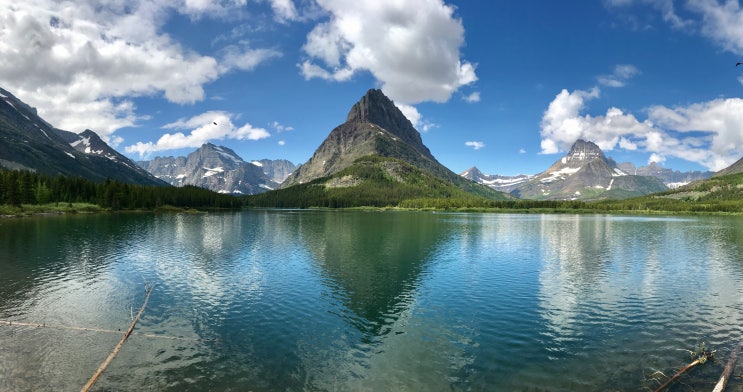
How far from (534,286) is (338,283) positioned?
2779cm

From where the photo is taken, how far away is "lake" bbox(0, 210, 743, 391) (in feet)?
82.5

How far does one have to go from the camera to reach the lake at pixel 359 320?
25156 mm

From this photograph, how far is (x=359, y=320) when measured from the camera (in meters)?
37.3

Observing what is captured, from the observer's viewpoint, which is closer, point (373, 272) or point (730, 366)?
point (730, 366)

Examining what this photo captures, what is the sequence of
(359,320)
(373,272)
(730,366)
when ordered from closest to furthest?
1. (730,366)
2. (359,320)
3. (373,272)

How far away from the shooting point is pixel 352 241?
10256 cm

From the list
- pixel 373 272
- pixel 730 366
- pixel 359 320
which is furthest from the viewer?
pixel 373 272

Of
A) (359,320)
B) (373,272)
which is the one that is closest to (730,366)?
(359,320)

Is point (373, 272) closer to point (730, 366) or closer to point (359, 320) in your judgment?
point (359, 320)

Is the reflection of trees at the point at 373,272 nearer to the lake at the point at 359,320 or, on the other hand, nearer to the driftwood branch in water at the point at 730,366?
the lake at the point at 359,320

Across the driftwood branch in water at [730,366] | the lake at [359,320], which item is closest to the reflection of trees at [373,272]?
the lake at [359,320]

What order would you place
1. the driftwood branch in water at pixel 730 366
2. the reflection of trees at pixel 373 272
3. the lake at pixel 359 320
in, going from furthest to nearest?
1. the reflection of trees at pixel 373 272
2. the lake at pixel 359 320
3. the driftwood branch in water at pixel 730 366

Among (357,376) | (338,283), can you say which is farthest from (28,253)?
(357,376)

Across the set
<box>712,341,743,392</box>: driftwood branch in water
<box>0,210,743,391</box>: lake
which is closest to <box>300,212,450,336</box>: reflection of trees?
<box>0,210,743,391</box>: lake
